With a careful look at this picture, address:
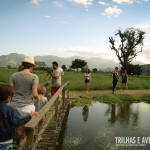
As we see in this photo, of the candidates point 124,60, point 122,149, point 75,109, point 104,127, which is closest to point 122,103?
point 75,109

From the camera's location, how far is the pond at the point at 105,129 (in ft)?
26.7

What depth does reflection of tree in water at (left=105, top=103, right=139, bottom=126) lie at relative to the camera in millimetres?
11609

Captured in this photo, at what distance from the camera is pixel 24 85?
5168mm

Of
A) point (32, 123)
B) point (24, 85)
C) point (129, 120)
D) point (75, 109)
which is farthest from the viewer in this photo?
point (75, 109)

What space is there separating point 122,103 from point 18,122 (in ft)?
44.8

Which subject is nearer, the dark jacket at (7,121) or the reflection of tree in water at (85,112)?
the dark jacket at (7,121)

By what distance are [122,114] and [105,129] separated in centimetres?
347

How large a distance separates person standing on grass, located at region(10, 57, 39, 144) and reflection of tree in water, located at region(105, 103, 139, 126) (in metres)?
6.63

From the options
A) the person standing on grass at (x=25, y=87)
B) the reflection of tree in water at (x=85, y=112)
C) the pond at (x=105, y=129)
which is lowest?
the pond at (x=105, y=129)

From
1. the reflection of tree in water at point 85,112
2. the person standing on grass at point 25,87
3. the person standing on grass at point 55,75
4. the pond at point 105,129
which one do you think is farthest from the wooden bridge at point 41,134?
the reflection of tree in water at point 85,112

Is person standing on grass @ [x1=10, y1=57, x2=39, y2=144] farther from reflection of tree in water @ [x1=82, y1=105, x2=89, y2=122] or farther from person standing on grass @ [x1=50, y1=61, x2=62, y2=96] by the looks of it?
reflection of tree in water @ [x1=82, y1=105, x2=89, y2=122]

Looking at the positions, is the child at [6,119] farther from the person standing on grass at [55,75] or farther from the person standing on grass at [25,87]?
the person standing on grass at [55,75]

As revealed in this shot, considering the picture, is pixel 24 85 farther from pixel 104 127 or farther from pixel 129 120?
pixel 129 120

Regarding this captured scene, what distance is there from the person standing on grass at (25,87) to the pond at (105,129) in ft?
10.1
